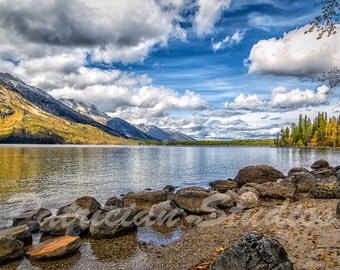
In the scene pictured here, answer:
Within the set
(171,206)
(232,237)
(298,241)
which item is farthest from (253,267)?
(171,206)

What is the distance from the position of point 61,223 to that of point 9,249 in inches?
228

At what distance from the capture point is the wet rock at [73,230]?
2247 centimetres

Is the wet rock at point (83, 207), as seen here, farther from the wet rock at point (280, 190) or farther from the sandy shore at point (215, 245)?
the wet rock at point (280, 190)

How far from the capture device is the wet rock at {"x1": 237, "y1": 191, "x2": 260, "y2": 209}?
29312mm

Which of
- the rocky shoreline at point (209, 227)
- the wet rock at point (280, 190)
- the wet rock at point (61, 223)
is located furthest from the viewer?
the wet rock at point (280, 190)

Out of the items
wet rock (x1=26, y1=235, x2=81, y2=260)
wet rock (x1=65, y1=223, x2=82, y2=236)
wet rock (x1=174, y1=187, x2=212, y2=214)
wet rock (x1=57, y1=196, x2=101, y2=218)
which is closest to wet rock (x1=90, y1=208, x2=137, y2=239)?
wet rock (x1=65, y1=223, x2=82, y2=236)

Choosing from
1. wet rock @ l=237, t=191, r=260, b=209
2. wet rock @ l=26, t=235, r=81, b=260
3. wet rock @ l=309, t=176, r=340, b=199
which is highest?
wet rock @ l=309, t=176, r=340, b=199

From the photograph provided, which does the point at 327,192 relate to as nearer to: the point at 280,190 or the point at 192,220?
the point at 280,190

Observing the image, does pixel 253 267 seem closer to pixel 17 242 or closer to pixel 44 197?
pixel 17 242

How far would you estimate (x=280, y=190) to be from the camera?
32062 millimetres

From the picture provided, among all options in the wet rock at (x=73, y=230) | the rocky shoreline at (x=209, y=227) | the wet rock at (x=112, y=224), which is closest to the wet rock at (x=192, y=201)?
the rocky shoreline at (x=209, y=227)

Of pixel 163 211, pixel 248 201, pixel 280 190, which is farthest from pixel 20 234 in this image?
pixel 280 190

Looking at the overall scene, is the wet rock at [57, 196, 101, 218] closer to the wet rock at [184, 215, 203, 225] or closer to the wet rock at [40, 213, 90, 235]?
the wet rock at [40, 213, 90, 235]

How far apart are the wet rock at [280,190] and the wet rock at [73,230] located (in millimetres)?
18300
